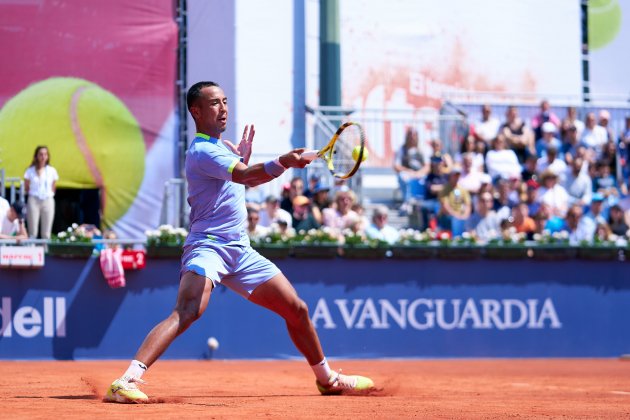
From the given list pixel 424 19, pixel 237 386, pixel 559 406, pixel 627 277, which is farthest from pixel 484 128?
pixel 559 406

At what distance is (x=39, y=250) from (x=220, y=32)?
17.6 ft

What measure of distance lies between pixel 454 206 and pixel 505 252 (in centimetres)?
185

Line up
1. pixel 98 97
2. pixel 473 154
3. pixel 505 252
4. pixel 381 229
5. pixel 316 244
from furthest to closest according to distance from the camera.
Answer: pixel 473 154, pixel 98 97, pixel 381 229, pixel 505 252, pixel 316 244

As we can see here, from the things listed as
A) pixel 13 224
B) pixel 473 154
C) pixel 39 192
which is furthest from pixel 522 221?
pixel 13 224

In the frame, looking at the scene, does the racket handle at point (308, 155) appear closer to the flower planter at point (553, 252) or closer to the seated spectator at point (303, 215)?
the seated spectator at point (303, 215)

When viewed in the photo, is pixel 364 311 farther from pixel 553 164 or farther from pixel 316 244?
pixel 553 164

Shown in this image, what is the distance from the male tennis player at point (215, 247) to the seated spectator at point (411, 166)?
8.60 meters

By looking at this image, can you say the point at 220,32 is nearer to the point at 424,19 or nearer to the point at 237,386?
the point at 424,19

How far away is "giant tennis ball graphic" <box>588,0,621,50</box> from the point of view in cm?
2008

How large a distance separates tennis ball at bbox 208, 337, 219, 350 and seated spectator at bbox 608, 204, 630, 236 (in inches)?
226

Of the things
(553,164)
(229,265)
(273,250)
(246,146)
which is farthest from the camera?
(553,164)

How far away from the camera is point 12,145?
1563cm

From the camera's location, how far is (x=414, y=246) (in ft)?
43.3

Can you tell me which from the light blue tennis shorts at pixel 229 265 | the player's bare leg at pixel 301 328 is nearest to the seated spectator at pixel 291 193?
the player's bare leg at pixel 301 328
